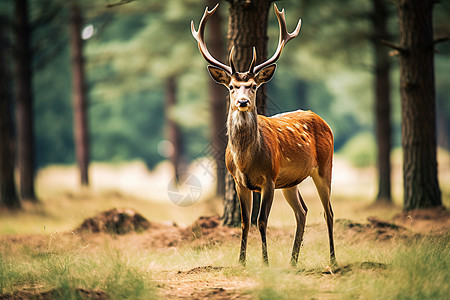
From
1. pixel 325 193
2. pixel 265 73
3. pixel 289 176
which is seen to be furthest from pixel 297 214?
pixel 265 73

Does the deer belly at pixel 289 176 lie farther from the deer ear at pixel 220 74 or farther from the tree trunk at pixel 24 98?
the tree trunk at pixel 24 98

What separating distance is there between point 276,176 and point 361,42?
8.25 m

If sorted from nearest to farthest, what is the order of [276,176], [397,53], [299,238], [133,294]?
[133,294], [276,176], [299,238], [397,53]

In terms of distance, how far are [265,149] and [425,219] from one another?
381 centimetres

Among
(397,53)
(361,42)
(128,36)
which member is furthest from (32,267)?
(128,36)

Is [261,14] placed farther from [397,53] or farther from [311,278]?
[311,278]

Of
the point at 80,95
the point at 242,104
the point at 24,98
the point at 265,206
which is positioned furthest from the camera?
the point at 80,95

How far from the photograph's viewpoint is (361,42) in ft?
41.1

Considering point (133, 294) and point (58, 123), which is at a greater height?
point (58, 123)

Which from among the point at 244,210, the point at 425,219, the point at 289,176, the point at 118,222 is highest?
the point at 289,176

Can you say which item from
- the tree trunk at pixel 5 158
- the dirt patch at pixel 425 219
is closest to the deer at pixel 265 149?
the dirt patch at pixel 425 219

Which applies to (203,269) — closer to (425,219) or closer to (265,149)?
(265,149)

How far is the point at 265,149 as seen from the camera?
5.19 metres

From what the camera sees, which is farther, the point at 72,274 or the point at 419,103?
the point at 419,103
